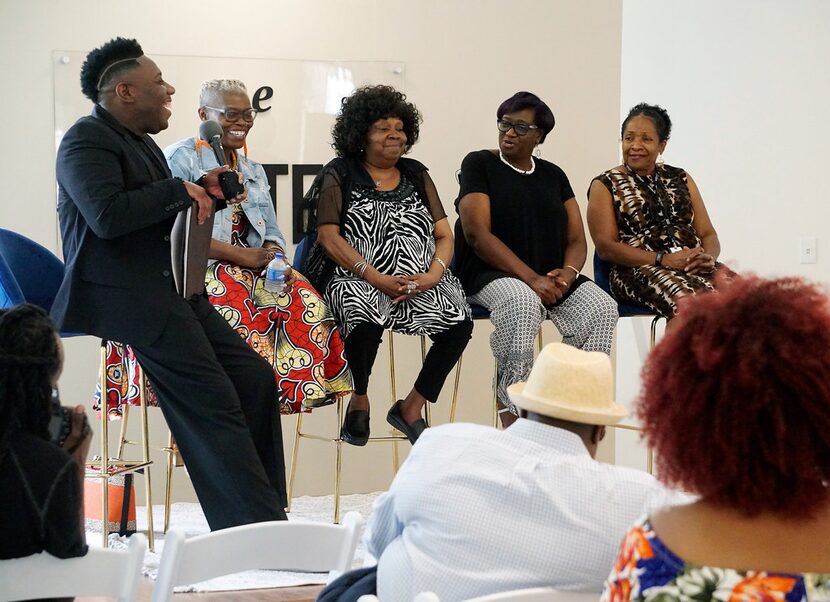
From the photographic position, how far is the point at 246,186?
4207 millimetres

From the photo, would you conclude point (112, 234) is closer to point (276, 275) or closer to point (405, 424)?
point (276, 275)

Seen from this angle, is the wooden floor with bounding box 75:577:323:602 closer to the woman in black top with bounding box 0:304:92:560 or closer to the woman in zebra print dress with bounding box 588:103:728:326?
the woman in black top with bounding box 0:304:92:560

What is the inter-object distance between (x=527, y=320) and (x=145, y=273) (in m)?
1.49

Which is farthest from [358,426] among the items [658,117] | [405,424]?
[658,117]

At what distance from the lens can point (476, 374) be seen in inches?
224

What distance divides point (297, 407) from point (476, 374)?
5.80 ft

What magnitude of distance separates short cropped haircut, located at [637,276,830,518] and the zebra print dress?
2857 millimetres

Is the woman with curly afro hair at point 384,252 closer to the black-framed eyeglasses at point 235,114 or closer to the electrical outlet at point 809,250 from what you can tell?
the black-framed eyeglasses at point 235,114

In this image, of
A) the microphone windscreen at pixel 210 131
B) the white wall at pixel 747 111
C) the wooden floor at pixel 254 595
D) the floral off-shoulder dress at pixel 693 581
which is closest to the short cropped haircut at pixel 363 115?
the microphone windscreen at pixel 210 131

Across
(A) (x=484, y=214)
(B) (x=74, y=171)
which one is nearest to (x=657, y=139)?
(A) (x=484, y=214)

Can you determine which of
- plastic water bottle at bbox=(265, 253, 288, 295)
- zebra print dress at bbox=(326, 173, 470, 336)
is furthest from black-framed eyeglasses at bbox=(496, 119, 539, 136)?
plastic water bottle at bbox=(265, 253, 288, 295)

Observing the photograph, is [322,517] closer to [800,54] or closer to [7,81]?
[7,81]

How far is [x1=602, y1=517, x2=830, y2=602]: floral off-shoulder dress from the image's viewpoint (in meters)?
1.23

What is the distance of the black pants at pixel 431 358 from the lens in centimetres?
421
